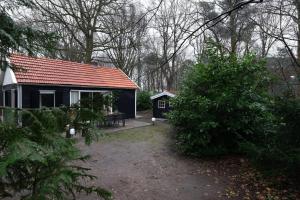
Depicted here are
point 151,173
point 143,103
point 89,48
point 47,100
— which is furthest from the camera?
point 143,103

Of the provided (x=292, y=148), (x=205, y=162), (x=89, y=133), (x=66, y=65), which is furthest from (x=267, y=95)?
(x=66, y=65)

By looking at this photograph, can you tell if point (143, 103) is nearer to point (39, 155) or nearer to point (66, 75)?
point (66, 75)

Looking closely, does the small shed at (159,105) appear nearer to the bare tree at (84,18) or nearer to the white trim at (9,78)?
the bare tree at (84,18)

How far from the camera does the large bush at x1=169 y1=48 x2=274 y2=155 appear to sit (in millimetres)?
8953

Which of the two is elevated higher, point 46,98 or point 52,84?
point 52,84

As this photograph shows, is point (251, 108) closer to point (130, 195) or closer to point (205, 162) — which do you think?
point (205, 162)

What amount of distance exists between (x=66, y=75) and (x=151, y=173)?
34.3ft

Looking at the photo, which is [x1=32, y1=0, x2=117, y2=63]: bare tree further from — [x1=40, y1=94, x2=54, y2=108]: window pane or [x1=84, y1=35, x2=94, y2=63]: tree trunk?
[x1=40, y1=94, x2=54, y2=108]: window pane

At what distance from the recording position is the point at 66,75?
16188 millimetres

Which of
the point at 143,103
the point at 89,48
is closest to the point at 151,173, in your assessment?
the point at 89,48

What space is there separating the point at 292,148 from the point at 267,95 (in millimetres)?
3876

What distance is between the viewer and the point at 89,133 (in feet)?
6.93

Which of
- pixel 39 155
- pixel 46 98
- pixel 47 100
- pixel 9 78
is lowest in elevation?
pixel 39 155

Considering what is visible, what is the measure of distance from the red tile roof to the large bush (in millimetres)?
8260
